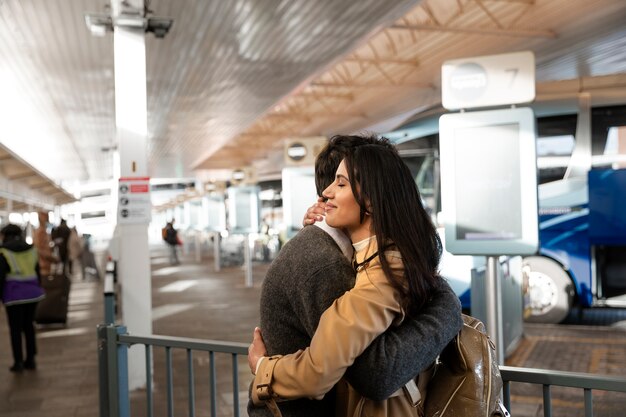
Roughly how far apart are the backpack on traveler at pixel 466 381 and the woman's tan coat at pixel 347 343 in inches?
3.9

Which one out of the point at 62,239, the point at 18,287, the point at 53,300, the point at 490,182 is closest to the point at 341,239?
the point at 490,182

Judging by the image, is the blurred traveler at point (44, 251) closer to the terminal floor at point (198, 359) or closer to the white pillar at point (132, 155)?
the terminal floor at point (198, 359)

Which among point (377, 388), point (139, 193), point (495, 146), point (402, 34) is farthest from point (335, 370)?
point (402, 34)

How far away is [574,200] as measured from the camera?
40.3 feet

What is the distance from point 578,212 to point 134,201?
732 cm

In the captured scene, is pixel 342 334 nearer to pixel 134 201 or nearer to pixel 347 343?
pixel 347 343

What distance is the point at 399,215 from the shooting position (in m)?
2.16

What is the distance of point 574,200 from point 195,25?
6.69 meters

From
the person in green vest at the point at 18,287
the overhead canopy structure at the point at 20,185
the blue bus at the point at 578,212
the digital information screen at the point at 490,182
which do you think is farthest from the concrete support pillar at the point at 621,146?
the overhead canopy structure at the point at 20,185

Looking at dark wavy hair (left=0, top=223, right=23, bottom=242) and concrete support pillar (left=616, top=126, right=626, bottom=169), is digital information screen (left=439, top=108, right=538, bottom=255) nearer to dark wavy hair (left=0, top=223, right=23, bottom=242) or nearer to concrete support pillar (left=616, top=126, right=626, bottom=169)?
dark wavy hair (left=0, top=223, right=23, bottom=242)

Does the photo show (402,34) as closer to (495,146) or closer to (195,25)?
(195,25)

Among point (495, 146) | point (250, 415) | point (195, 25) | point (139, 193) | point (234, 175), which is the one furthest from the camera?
point (234, 175)

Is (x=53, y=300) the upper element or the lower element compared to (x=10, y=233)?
lower

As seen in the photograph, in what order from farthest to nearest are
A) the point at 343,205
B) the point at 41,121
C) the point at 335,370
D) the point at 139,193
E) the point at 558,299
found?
the point at 41,121 → the point at 558,299 → the point at 139,193 → the point at 343,205 → the point at 335,370
